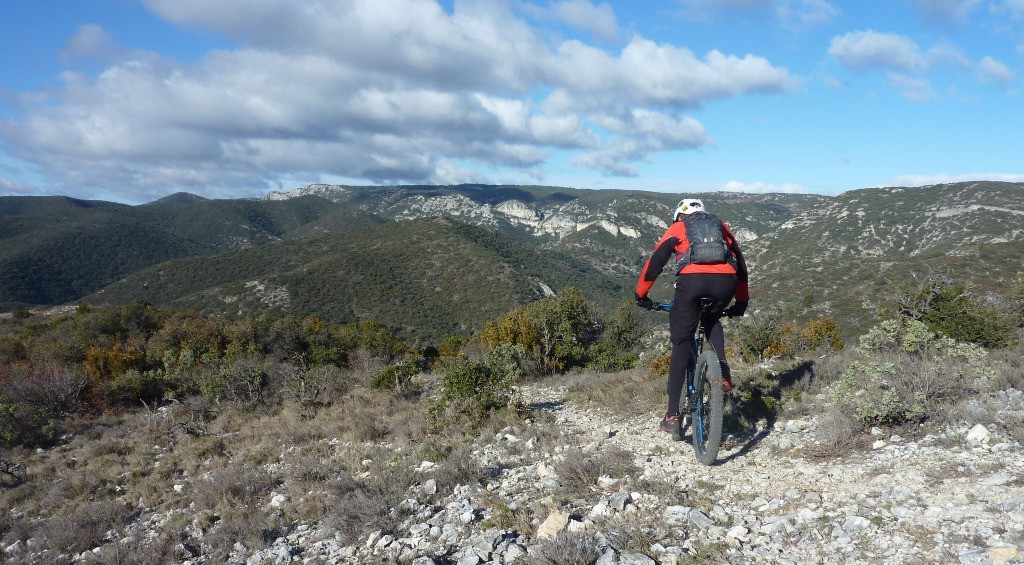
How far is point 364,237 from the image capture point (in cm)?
9750

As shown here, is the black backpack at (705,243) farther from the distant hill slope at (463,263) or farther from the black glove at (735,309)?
the distant hill slope at (463,263)

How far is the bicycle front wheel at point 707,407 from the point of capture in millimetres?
4328

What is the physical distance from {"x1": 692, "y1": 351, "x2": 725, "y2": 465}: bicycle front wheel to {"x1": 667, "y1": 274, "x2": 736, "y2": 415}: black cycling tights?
0.16 metres

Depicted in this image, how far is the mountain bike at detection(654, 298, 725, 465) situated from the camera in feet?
14.2

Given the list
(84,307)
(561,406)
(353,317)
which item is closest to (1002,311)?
(561,406)

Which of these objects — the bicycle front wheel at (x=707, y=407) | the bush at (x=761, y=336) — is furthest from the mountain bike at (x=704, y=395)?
the bush at (x=761, y=336)

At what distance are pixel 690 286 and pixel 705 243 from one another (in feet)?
1.33

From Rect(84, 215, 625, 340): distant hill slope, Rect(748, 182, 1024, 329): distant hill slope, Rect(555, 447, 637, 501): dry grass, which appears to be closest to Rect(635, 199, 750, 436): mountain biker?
Rect(555, 447, 637, 501): dry grass

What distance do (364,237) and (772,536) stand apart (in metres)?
100

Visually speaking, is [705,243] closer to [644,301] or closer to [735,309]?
[644,301]

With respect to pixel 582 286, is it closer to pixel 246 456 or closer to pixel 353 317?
pixel 353 317

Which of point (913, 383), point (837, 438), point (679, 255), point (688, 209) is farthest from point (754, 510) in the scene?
point (913, 383)

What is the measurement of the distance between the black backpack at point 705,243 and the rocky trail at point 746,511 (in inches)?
77.2

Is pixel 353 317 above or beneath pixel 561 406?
beneath
